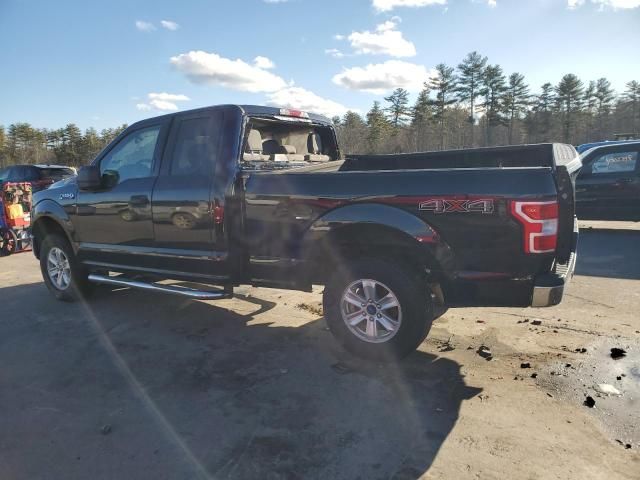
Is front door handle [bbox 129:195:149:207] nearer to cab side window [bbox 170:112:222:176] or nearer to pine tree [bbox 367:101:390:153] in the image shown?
cab side window [bbox 170:112:222:176]

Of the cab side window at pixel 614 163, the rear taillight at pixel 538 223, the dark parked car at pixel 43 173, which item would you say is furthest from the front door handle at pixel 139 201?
the dark parked car at pixel 43 173

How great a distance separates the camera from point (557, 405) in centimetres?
311

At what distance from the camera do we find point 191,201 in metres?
4.42

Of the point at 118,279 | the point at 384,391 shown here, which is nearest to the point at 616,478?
the point at 384,391

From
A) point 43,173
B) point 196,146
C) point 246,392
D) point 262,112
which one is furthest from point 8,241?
point 246,392

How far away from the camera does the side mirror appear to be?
503cm

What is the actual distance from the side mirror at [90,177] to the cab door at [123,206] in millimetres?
117

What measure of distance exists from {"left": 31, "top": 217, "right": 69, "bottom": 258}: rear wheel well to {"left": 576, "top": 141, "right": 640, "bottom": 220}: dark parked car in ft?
31.1

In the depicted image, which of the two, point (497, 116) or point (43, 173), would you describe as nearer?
point (43, 173)

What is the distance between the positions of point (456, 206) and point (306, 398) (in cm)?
169

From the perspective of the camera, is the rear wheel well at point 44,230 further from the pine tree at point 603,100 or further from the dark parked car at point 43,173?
the pine tree at point 603,100

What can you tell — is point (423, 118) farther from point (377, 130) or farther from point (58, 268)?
point (58, 268)

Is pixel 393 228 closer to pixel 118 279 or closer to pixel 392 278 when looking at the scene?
pixel 392 278

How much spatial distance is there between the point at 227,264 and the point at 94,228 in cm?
202
